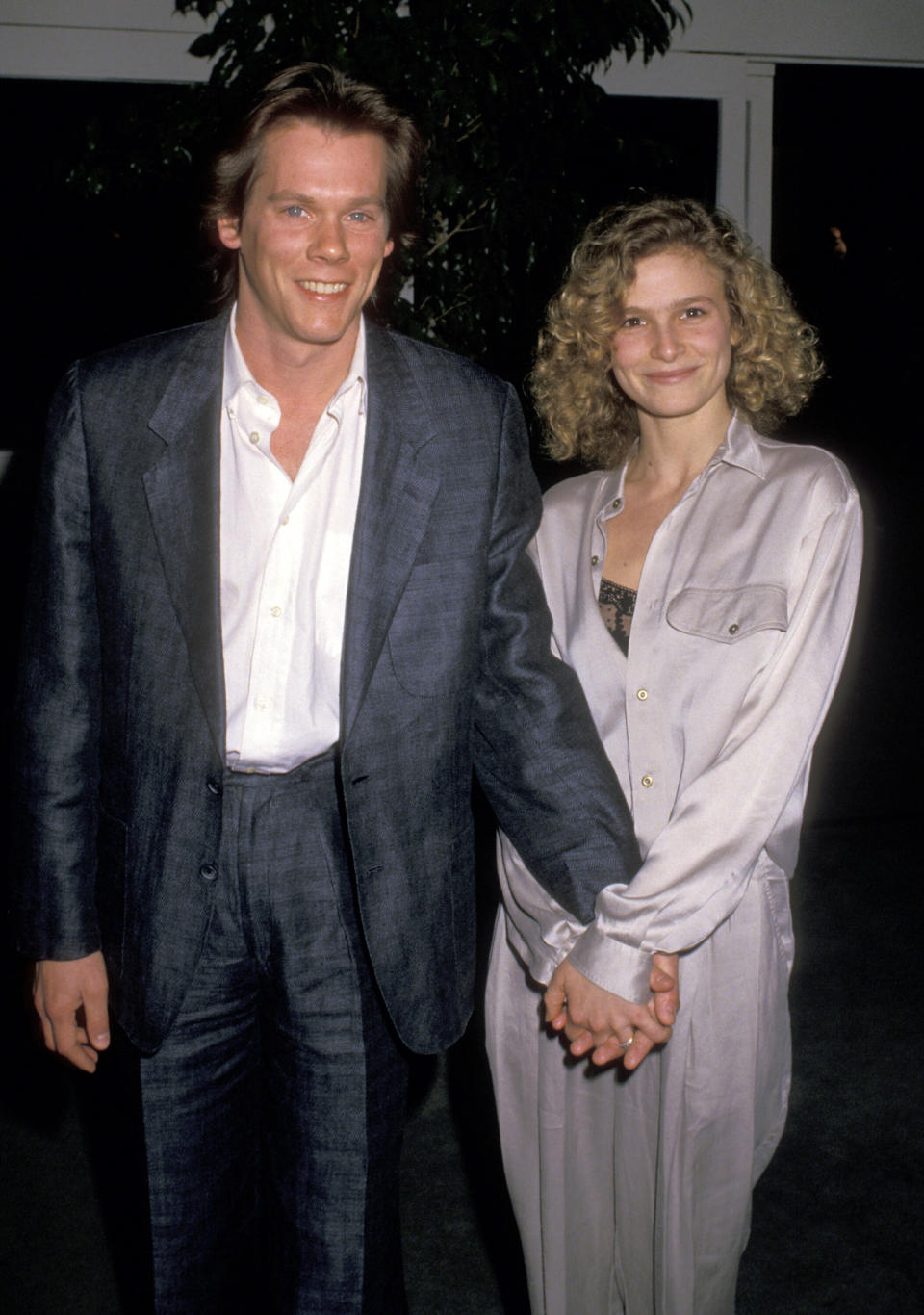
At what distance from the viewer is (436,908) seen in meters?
1.51

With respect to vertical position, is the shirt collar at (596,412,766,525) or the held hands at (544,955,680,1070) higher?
the shirt collar at (596,412,766,525)

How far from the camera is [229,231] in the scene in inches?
61.0

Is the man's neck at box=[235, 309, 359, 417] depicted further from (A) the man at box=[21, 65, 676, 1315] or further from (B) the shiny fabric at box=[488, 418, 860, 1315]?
(B) the shiny fabric at box=[488, 418, 860, 1315]

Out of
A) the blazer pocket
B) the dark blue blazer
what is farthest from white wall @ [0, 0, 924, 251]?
the blazer pocket

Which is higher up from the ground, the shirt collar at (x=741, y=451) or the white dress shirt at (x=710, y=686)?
the shirt collar at (x=741, y=451)

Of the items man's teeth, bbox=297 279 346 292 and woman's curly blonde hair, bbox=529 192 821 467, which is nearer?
man's teeth, bbox=297 279 346 292

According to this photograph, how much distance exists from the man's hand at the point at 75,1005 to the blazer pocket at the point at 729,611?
0.91m

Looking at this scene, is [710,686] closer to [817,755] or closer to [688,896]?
[688,896]

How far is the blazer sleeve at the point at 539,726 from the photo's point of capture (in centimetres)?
151

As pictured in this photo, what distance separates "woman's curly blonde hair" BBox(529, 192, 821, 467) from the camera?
1680 mm

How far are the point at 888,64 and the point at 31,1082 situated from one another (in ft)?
15.2

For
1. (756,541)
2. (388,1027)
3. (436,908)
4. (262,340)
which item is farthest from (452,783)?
(262,340)

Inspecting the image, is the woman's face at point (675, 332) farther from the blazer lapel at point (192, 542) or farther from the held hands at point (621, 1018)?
the held hands at point (621, 1018)

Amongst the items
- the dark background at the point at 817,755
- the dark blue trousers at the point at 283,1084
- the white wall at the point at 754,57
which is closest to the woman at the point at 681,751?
the dark blue trousers at the point at 283,1084
